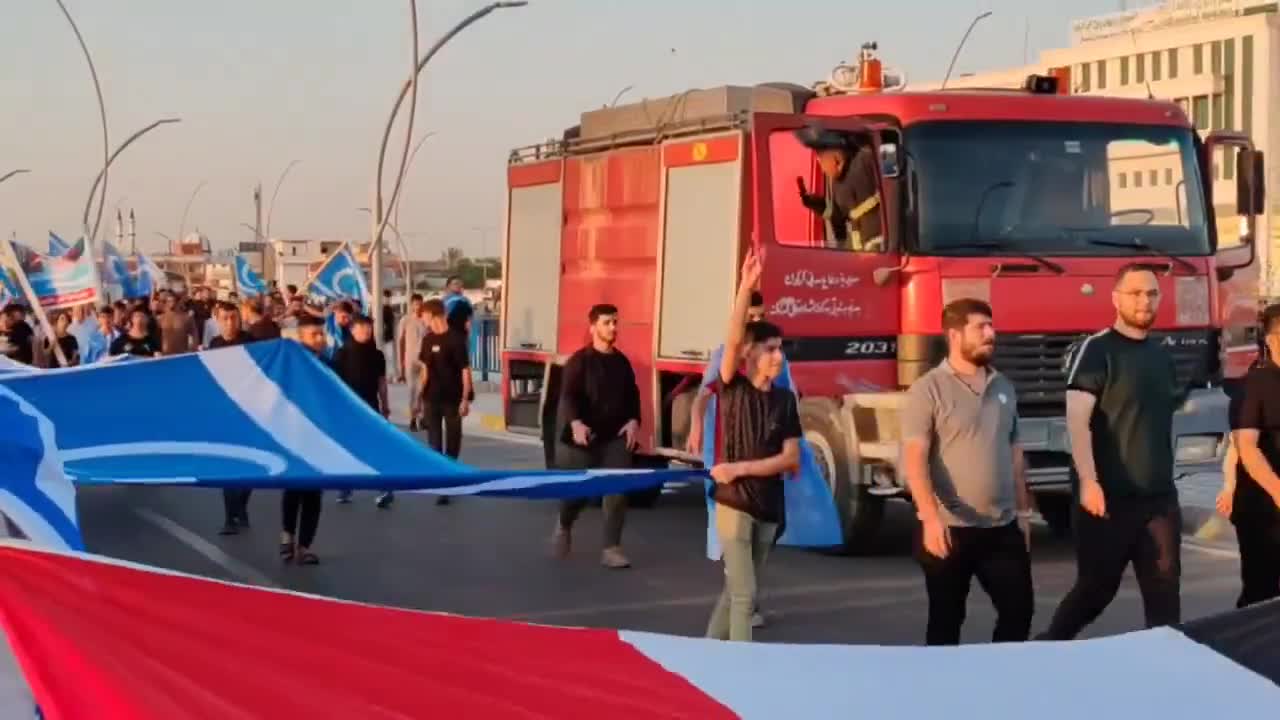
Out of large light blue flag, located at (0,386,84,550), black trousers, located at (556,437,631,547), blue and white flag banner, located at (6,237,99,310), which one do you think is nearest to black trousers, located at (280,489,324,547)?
black trousers, located at (556,437,631,547)

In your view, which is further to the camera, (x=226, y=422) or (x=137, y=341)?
(x=137, y=341)

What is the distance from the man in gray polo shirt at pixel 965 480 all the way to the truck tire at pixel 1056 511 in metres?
7.23

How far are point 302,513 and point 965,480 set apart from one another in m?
6.44

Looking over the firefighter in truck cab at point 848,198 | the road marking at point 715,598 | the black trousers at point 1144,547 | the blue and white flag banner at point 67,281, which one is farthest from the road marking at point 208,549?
the blue and white flag banner at point 67,281

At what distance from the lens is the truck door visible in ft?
Result: 41.9

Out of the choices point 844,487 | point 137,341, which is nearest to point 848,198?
point 844,487

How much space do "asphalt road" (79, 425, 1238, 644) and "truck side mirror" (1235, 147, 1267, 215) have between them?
2.38m

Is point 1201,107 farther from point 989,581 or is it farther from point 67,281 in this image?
point 989,581

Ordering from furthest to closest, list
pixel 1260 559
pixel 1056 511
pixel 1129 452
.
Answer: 1. pixel 1056 511
2. pixel 1260 559
3. pixel 1129 452

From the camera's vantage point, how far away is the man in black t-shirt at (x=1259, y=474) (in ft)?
27.7

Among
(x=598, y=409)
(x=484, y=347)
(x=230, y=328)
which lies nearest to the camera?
(x=598, y=409)

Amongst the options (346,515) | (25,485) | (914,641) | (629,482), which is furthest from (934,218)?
(25,485)

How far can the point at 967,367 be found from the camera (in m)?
7.64

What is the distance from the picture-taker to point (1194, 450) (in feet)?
43.4
